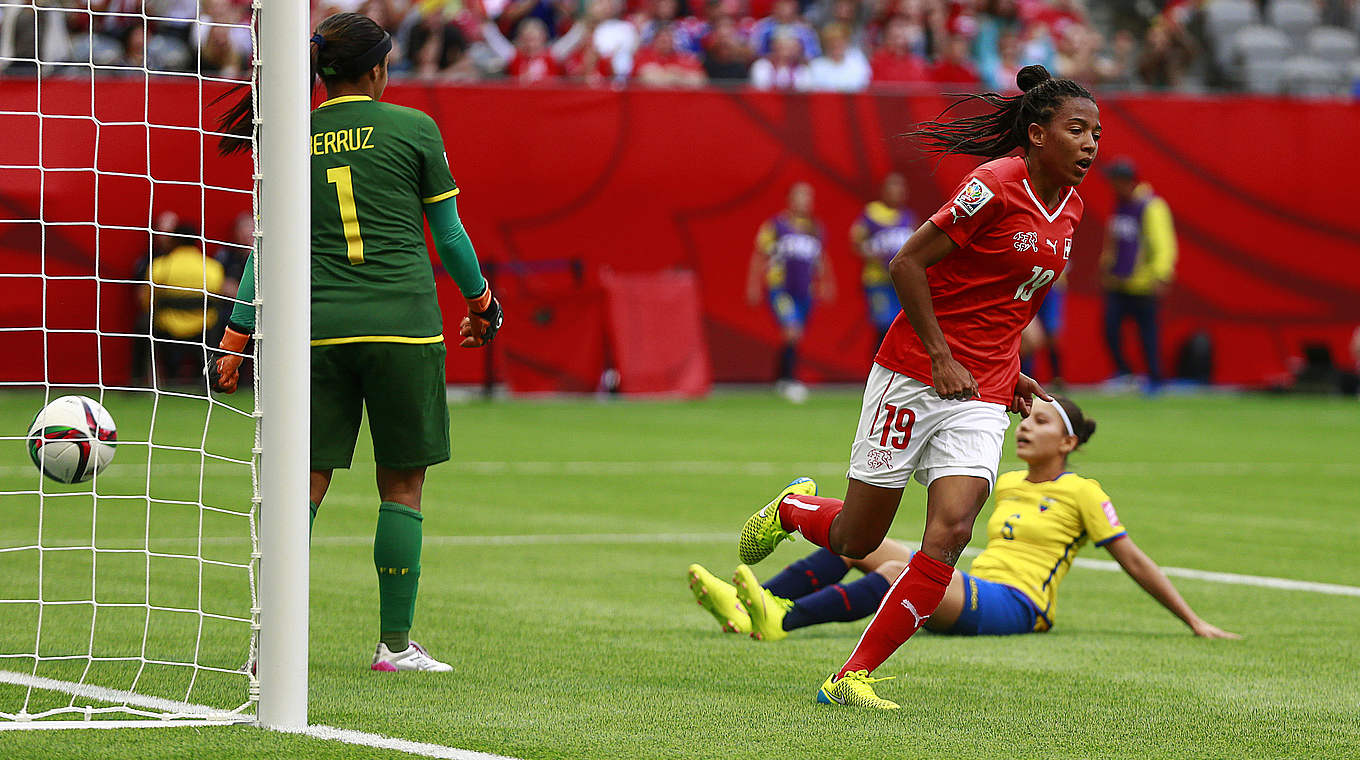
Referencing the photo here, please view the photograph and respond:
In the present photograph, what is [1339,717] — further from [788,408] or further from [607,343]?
[607,343]

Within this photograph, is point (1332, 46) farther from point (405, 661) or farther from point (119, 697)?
point (119, 697)

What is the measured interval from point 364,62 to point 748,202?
17635 millimetres

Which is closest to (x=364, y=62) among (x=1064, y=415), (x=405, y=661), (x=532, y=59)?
(x=405, y=661)

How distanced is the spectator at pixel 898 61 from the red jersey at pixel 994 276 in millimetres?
19238

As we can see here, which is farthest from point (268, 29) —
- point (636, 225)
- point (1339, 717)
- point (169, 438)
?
point (636, 225)

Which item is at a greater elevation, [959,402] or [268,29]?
[268,29]

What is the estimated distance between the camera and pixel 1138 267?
2241 centimetres

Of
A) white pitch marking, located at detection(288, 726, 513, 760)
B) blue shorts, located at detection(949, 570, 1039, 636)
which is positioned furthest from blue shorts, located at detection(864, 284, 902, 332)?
white pitch marking, located at detection(288, 726, 513, 760)

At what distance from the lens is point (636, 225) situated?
2283cm

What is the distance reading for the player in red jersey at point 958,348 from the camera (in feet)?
17.7

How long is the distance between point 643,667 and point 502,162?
656 inches

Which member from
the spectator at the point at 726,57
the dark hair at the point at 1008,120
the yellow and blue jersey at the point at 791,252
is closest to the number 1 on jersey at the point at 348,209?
the dark hair at the point at 1008,120

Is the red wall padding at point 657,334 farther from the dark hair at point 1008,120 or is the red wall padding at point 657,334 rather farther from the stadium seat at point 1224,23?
the dark hair at point 1008,120

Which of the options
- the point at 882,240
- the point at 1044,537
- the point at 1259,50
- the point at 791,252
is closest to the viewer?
the point at 1044,537
